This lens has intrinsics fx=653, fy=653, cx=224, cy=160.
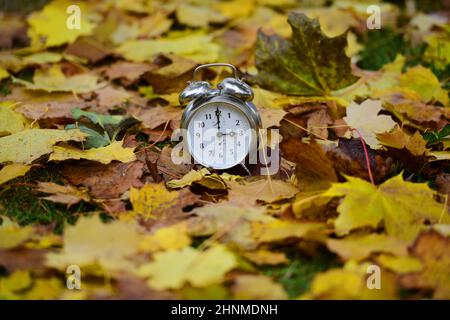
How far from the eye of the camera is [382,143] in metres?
2.24

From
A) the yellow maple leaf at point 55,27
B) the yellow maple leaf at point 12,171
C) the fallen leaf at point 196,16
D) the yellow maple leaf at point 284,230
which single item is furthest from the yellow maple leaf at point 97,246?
the fallen leaf at point 196,16

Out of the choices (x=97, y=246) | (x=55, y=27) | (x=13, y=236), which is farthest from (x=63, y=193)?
(x=55, y=27)

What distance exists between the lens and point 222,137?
86.7 inches

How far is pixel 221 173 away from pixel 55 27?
5.38 feet

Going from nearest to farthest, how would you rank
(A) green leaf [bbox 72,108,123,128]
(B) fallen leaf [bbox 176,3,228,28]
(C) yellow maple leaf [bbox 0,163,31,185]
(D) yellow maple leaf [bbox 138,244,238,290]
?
1. (D) yellow maple leaf [bbox 138,244,238,290]
2. (C) yellow maple leaf [bbox 0,163,31,185]
3. (A) green leaf [bbox 72,108,123,128]
4. (B) fallen leaf [bbox 176,3,228,28]

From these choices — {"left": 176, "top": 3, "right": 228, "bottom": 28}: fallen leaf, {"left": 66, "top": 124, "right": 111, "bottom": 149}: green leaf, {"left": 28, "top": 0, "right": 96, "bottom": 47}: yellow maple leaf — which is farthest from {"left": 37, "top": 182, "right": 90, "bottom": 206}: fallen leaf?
{"left": 176, "top": 3, "right": 228, "bottom": 28}: fallen leaf

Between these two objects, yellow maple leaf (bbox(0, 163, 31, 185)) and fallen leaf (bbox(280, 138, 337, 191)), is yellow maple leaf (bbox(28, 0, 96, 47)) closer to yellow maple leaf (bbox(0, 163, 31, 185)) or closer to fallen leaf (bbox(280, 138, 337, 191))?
yellow maple leaf (bbox(0, 163, 31, 185))

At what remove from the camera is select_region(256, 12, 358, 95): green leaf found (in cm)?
265

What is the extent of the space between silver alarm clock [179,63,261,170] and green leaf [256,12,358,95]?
1.88ft

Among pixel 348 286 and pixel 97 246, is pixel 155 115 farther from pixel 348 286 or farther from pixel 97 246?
pixel 348 286

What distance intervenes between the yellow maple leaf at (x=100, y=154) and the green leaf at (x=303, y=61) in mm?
775

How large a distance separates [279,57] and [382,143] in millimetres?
686
